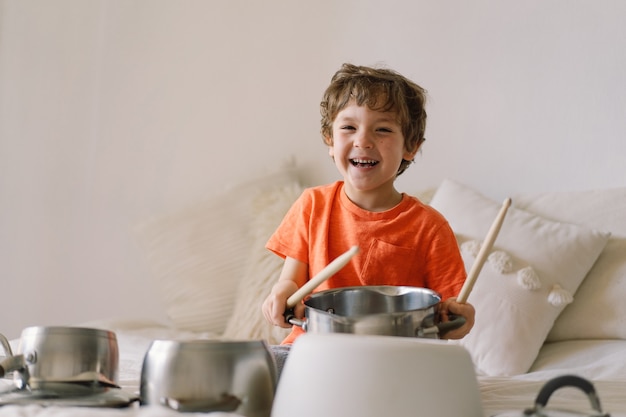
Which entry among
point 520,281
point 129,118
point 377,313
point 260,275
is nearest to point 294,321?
point 377,313

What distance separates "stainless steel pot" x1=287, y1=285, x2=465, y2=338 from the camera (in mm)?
772

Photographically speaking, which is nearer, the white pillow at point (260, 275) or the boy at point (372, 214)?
the boy at point (372, 214)

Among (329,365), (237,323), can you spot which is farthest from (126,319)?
(329,365)

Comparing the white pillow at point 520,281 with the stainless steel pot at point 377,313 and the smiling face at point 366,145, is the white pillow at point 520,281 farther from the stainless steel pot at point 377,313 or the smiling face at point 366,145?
the stainless steel pot at point 377,313

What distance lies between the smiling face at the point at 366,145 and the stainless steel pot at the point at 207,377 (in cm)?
61

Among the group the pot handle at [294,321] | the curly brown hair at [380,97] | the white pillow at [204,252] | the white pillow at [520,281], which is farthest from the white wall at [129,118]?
the pot handle at [294,321]

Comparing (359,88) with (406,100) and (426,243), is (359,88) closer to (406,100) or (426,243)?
(406,100)

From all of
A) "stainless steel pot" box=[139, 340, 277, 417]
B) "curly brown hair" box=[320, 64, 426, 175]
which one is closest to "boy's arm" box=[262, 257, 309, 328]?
"curly brown hair" box=[320, 64, 426, 175]

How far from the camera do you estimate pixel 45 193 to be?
2363 millimetres

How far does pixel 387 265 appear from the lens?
1233 mm

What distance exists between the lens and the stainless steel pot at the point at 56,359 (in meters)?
0.70

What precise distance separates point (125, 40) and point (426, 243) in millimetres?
1468

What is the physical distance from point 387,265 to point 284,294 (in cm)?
20

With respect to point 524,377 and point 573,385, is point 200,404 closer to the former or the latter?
point 573,385
